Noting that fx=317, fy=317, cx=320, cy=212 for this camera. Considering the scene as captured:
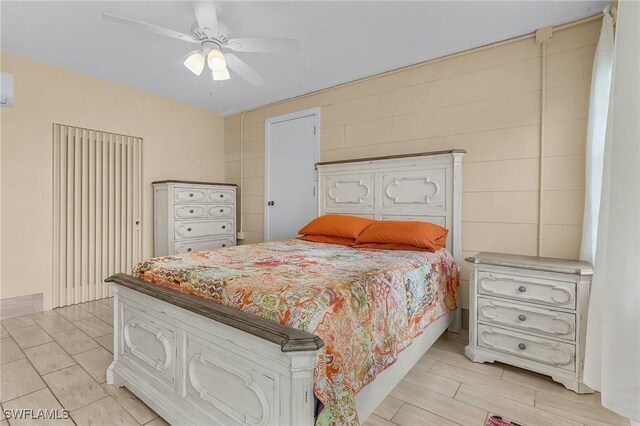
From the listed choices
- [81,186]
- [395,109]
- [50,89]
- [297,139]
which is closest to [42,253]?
[81,186]

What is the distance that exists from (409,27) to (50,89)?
359 centimetres

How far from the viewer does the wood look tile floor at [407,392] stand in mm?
1671

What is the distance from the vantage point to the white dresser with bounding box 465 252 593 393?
1.93m

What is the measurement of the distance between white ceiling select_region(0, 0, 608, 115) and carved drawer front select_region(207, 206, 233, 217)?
5.35 ft

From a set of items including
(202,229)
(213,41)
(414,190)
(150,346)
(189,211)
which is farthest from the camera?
(202,229)

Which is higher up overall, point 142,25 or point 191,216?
point 142,25

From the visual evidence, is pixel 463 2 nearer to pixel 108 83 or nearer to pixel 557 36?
pixel 557 36

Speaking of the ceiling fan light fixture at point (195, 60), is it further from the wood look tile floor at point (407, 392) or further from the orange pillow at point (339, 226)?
the wood look tile floor at point (407, 392)

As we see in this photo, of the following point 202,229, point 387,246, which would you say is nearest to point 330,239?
point 387,246

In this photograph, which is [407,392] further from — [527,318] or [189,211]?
[189,211]

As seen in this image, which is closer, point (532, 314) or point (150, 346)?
point (150, 346)

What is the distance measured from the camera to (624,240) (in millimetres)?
1011

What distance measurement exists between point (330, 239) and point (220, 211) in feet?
6.54

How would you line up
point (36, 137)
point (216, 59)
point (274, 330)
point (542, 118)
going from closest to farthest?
point (274, 330) < point (216, 59) < point (542, 118) < point (36, 137)
